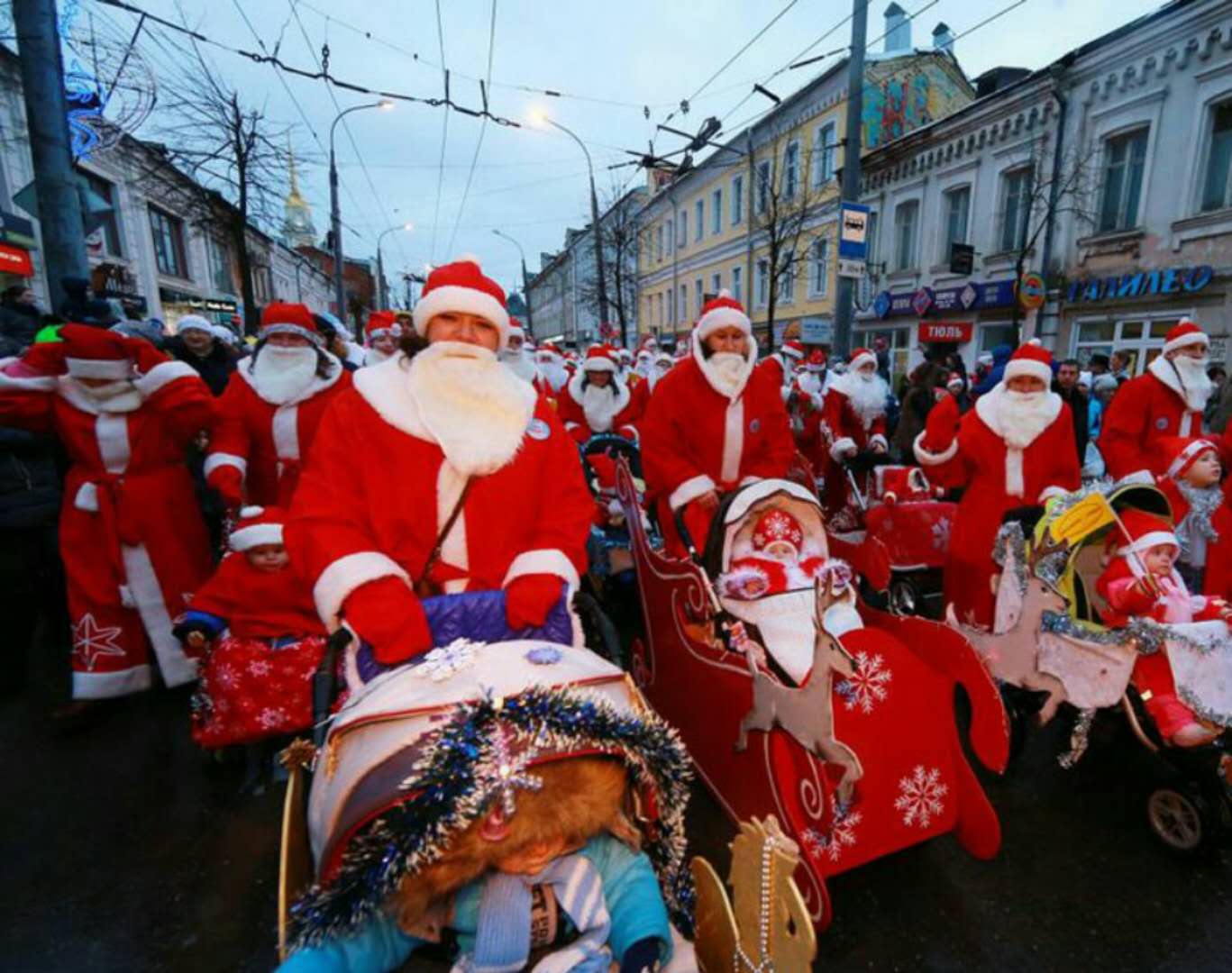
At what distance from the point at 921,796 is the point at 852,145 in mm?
9105

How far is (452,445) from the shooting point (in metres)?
1.87

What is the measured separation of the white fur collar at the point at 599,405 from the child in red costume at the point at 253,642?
425 centimetres

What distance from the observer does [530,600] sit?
5.63 ft

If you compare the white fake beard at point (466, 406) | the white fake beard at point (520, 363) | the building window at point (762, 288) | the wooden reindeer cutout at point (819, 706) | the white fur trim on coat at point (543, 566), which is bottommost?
the wooden reindeer cutout at point (819, 706)

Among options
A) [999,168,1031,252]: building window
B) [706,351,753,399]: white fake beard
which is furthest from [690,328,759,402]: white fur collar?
[999,168,1031,252]: building window

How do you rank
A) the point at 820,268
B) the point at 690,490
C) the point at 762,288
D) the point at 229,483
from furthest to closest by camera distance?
1. the point at 762,288
2. the point at 820,268
3. the point at 690,490
4. the point at 229,483

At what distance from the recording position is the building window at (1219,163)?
429 inches

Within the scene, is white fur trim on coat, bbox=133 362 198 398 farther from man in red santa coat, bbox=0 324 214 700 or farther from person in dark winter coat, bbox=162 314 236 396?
person in dark winter coat, bbox=162 314 236 396

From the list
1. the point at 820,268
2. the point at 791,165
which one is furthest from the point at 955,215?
the point at 791,165

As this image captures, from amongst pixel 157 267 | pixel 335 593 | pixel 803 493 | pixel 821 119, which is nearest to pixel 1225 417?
pixel 803 493

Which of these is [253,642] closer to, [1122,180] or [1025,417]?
[1025,417]

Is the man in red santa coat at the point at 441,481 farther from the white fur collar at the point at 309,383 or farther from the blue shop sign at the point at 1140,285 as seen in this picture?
the blue shop sign at the point at 1140,285

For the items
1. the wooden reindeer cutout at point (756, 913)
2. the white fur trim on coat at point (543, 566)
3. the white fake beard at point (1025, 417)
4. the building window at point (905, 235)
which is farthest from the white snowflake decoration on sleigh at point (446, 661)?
the building window at point (905, 235)

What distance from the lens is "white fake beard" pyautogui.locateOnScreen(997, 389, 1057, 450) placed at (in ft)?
11.7
